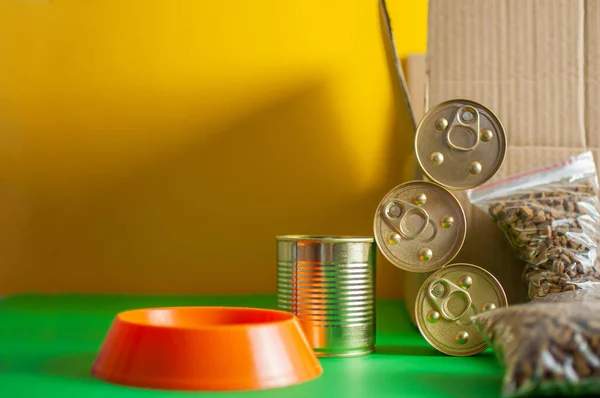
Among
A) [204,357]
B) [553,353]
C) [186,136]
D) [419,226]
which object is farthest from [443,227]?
[186,136]

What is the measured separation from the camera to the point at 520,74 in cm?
144

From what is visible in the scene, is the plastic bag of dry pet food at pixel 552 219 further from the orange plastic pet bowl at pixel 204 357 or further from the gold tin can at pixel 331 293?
the orange plastic pet bowl at pixel 204 357

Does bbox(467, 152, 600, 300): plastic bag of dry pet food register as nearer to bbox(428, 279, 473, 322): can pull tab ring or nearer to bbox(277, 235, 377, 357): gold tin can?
bbox(428, 279, 473, 322): can pull tab ring

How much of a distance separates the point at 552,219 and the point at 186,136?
104cm

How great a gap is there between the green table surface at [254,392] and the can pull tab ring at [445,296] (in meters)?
0.07

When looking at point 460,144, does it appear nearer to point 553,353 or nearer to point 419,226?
point 419,226

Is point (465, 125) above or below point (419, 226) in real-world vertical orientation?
above

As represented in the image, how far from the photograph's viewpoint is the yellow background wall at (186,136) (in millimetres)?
1916

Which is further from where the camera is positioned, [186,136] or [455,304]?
[186,136]

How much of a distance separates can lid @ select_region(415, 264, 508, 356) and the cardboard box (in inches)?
8.7

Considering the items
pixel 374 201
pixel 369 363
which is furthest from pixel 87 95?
pixel 369 363

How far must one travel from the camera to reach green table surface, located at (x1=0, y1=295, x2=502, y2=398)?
90 centimetres

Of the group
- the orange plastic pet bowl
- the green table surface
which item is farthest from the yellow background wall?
the orange plastic pet bowl

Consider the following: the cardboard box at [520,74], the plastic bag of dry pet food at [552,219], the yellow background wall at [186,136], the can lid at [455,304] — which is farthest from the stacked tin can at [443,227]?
the yellow background wall at [186,136]
